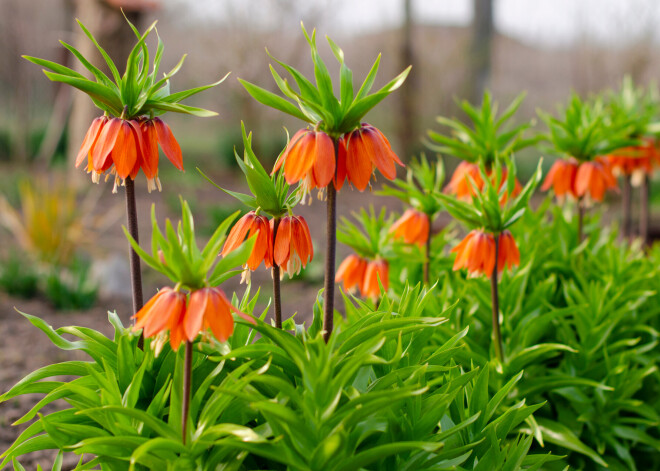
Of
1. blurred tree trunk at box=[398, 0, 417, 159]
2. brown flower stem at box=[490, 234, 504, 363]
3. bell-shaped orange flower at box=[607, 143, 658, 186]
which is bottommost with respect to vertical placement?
brown flower stem at box=[490, 234, 504, 363]

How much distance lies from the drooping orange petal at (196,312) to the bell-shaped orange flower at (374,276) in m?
1.22

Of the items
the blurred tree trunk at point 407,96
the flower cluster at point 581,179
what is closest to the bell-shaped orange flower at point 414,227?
the flower cluster at point 581,179

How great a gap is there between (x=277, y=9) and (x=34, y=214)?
6.85 meters

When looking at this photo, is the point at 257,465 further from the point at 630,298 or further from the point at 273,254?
the point at 630,298

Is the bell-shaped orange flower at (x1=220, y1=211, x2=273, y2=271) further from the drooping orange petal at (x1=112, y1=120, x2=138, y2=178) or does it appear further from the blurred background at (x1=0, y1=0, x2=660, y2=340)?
the blurred background at (x1=0, y1=0, x2=660, y2=340)

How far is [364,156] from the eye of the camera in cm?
135

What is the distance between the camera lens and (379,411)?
133cm

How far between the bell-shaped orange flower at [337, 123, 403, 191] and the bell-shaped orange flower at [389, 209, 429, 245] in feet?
3.26

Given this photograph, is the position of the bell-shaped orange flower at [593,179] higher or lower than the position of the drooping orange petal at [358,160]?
lower

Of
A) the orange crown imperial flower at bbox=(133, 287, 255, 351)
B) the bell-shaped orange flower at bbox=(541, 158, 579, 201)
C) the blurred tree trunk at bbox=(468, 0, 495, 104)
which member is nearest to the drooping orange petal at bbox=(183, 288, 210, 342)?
the orange crown imperial flower at bbox=(133, 287, 255, 351)

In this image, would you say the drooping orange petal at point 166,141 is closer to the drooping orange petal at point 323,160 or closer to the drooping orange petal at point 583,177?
the drooping orange petal at point 323,160

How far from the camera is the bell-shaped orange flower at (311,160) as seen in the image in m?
1.30

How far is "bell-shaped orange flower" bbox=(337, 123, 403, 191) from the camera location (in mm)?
1347

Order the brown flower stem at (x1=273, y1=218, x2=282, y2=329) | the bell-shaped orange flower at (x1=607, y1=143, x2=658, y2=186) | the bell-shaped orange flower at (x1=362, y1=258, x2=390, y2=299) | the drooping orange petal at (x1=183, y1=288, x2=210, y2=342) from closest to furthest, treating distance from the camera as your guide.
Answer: the drooping orange petal at (x1=183, y1=288, x2=210, y2=342) < the brown flower stem at (x1=273, y1=218, x2=282, y2=329) < the bell-shaped orange flower at (x1=362, y1=258, x2=390, y2=299) < the bell-shaped orange flower at (x1=607, y1=143, x2=658, y2=186)
